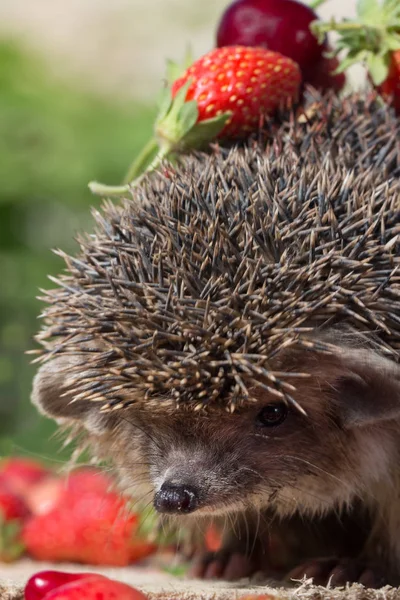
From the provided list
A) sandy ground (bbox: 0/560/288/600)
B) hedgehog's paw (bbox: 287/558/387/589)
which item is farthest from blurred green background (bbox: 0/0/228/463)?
hedgehog's paw (bbox: 287/558/387/589)

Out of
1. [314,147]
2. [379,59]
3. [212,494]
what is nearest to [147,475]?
[212,494]

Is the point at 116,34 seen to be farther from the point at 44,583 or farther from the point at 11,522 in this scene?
the point at 44,583

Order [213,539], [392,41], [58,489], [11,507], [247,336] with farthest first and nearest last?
[58,489] → [11,507] → [213,539] → [392,41] → [247,336]

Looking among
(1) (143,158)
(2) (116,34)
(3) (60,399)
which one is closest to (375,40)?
(1) (143,158)

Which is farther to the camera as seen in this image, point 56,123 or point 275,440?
point 56,123

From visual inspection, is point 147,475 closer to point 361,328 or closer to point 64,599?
Answer: point 64,599

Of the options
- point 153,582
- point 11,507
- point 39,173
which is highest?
point 39,173
